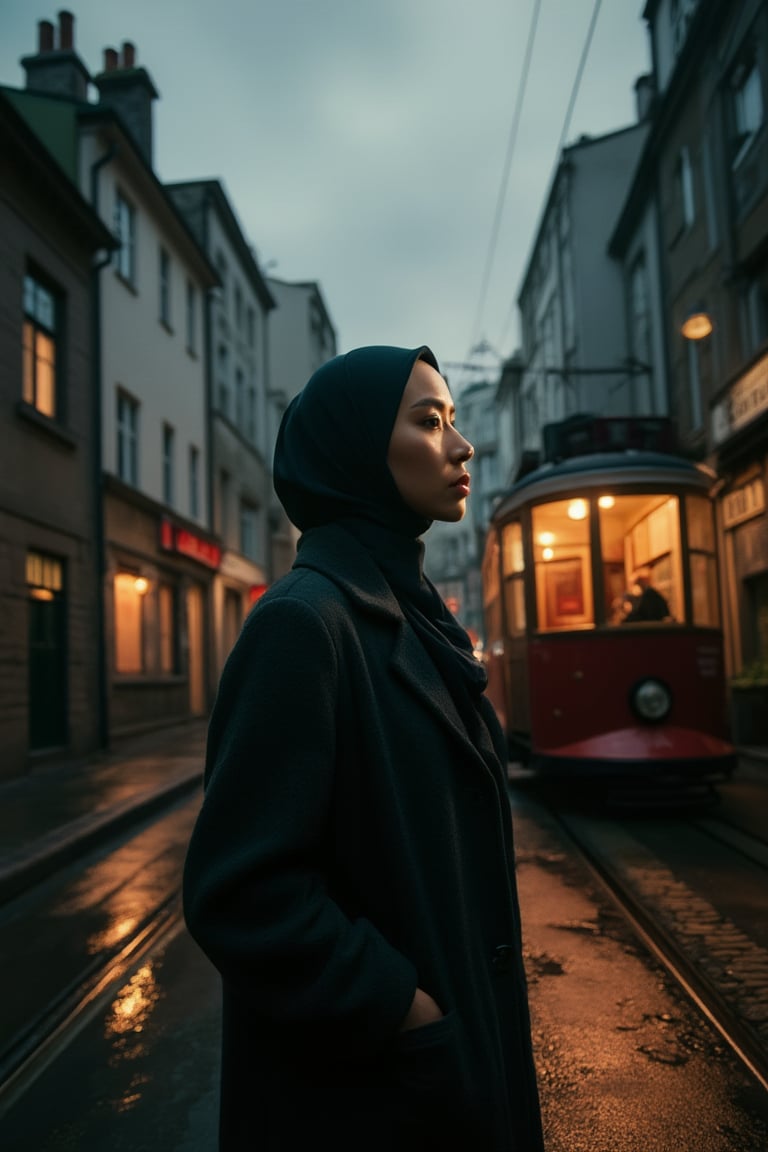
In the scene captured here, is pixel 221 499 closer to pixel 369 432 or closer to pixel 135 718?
pixel 135 718

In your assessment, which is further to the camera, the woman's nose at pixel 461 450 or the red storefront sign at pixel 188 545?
the red storefront sign at pixel 188 545

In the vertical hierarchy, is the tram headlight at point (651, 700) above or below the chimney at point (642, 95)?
below

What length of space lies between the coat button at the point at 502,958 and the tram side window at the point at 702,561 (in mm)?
7704

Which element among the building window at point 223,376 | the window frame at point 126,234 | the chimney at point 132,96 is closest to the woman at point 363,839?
Answer: the window frame at point 126,234

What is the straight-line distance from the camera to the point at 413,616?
1.54 m

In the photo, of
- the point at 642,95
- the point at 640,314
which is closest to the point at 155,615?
the point at 640,314

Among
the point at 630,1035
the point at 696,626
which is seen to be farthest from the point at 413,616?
the point at 696,626

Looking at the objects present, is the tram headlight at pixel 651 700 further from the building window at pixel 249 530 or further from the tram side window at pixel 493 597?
the building window at pixel 249 530

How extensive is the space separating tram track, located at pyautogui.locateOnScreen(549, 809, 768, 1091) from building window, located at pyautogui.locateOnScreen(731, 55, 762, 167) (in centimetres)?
1226

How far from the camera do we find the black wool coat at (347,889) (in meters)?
1.18

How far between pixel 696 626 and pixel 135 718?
10614mm

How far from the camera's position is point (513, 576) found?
9883 millimetres

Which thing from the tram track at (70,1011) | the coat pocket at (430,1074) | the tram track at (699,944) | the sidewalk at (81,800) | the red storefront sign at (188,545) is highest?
the red storefront sign at (188,545)

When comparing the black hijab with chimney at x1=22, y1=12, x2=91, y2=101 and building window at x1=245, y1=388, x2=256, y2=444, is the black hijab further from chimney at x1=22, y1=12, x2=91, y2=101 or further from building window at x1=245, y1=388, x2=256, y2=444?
building window at x1=245, y1=388, x2=256, y2=444
